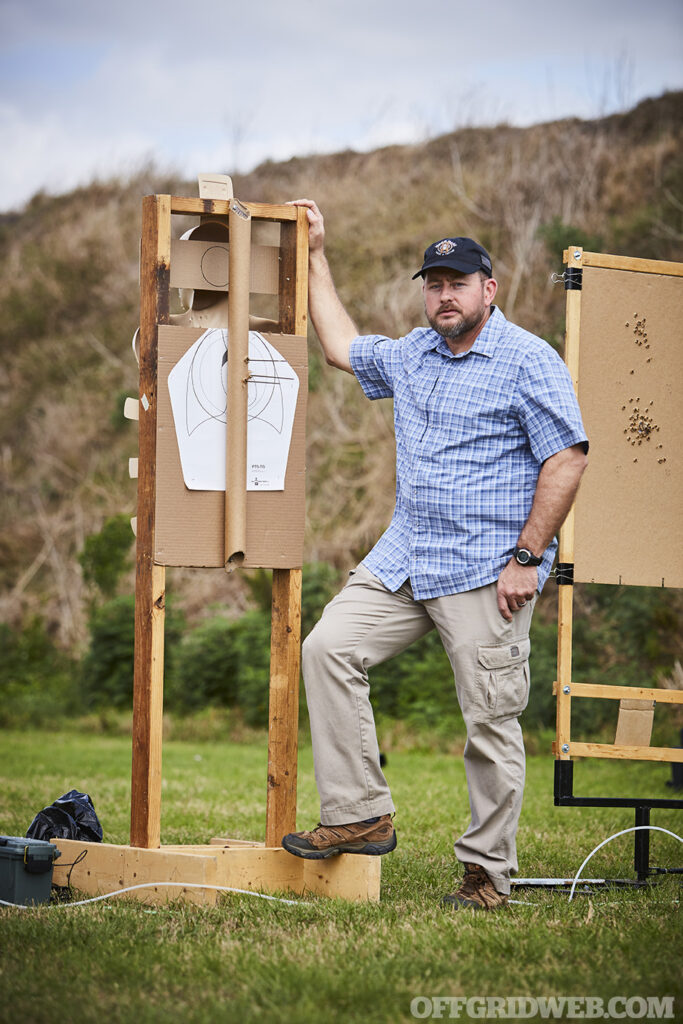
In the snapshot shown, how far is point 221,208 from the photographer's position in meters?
4.45

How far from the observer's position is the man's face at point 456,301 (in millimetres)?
4230

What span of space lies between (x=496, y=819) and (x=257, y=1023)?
157 centimetres

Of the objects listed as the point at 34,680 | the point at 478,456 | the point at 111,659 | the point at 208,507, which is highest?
the point at 478,456

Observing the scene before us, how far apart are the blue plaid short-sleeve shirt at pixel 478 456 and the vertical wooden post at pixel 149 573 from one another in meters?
0.88

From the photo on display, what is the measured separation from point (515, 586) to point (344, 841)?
1119mm

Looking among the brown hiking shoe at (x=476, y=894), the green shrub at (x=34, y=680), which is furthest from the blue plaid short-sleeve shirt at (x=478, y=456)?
the green shrub at (x=34, y=680)

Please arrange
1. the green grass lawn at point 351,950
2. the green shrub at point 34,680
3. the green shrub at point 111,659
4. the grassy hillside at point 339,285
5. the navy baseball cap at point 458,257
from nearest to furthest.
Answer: the green grass lawn at point 351,950, the navy baseball cap at point 458,257, the green shrub at point 111,659, the green shrub at point 34,680, the grassy hillside at point 339,285

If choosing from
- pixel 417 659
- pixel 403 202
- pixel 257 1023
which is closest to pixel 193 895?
pixel 257 1023

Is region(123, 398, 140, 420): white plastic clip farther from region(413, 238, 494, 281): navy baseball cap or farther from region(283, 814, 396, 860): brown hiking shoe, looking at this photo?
region(283, 814, 396, 860): brown hiking shoe

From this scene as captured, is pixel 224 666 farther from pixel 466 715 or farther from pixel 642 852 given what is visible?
pixel 466 715

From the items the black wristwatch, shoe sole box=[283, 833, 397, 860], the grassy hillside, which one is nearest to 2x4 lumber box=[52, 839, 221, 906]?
shoe sole box=[283, 833, 397, 860]

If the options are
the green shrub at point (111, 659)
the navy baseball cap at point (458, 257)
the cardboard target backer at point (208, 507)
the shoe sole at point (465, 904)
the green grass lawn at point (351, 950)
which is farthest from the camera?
the green shrub at point (111, 659)

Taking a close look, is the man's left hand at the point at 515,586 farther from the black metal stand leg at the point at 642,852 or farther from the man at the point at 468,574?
the black metal stand leg at the point at 642,852

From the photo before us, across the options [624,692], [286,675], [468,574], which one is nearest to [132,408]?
[286,675]
